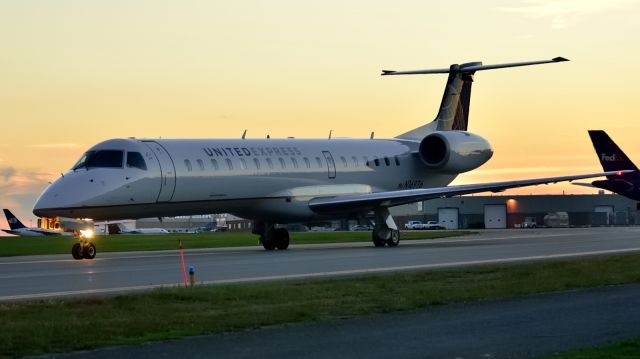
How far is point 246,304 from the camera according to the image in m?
18.5

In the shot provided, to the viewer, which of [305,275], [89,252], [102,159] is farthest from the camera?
[102,159]

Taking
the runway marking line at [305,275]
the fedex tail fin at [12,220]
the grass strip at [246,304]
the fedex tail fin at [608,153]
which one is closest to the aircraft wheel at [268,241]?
the runway marking line at [305,275]

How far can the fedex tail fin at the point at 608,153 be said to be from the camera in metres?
77.0

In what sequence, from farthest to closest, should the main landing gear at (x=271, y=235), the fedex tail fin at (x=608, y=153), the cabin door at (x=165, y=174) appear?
the fedex tail fin at (x=608, y=153) < the main landing gear at (x=271, y=235) < the cabin door at (x=165, y=174)

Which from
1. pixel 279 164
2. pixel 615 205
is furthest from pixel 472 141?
pixel 615 205

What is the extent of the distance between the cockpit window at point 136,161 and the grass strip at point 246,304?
43.7 ft

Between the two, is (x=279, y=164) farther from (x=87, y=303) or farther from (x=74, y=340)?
(x=74, y=340)

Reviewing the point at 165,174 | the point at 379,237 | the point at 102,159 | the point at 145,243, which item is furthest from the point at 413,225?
the point at 102,159

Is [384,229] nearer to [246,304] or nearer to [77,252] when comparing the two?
[77,252]

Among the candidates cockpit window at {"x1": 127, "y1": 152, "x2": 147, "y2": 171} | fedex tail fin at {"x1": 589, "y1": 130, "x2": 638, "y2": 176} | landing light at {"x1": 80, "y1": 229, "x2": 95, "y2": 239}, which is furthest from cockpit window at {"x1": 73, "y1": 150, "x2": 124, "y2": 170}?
fedex tail fin at {"x1": 589, "y1": 130, "x2": 638, "y2": 176}

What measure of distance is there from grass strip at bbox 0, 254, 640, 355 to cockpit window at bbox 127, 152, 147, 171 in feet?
43.7

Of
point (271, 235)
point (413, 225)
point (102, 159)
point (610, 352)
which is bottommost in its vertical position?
point (610, 352)

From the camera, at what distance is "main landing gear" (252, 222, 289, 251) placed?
136 feet

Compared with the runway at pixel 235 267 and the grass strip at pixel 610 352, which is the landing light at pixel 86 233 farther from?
the grass strip at pixel 610 352
